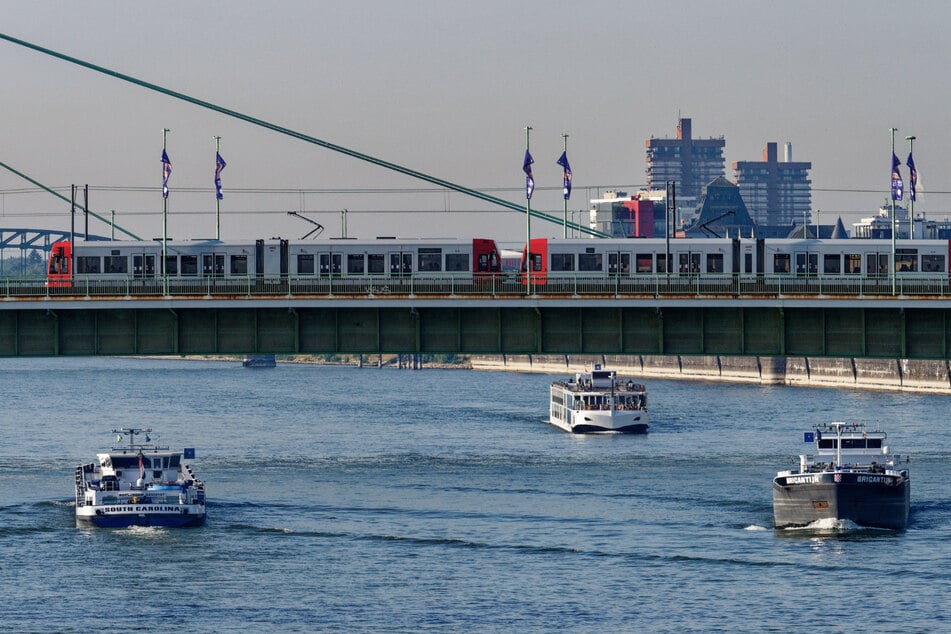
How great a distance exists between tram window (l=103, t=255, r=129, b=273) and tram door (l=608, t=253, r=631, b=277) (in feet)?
94.9

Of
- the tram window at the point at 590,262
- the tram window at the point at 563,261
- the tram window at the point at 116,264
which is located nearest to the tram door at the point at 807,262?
the tram window at the point at 590,262

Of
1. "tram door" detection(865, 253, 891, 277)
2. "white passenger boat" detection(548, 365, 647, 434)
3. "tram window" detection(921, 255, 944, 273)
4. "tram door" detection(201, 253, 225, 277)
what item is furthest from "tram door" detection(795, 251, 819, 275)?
"white passenger boat" detection(548, 365, 647, 434)

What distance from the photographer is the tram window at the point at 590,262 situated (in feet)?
335

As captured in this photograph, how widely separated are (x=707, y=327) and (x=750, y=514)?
10.1 metres

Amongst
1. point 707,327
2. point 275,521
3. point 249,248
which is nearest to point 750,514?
point 707,327

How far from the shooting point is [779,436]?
14025cm

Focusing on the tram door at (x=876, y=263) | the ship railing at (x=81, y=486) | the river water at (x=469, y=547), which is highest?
the tram door at (x=876, y=263)

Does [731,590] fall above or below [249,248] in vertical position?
below

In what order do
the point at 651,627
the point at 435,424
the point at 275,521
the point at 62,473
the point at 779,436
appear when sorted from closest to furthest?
the point at 651,627 → the point at 275,521 → the point at 62,473 → the point at 779,436 → the point at 435,424

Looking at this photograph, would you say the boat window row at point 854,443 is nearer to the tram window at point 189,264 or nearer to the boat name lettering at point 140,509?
the boat name lettering at point 140,509

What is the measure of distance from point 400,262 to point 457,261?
11.1ft

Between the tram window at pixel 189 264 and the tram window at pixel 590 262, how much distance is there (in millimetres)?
22926

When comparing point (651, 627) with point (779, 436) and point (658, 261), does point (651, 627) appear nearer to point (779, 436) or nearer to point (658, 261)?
point (658, 261)

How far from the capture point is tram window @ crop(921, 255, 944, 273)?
103 meters
